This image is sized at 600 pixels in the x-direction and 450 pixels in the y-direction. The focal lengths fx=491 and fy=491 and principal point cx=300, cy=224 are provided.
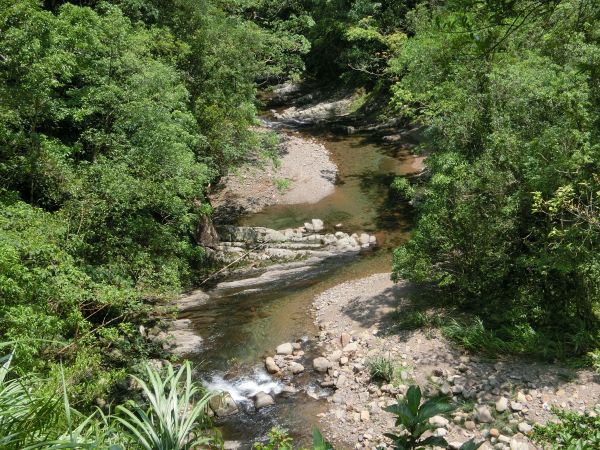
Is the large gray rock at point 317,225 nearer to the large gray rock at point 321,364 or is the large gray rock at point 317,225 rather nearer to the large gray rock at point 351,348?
the large gray rock at point 351,348

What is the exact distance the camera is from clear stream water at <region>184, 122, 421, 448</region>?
984cm

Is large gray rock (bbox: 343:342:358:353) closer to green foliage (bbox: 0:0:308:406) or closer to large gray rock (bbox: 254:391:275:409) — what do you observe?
large gray rock (bbox: 254:391:275:409)

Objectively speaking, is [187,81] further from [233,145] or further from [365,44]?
[365,44]

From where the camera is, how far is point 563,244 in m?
8.84

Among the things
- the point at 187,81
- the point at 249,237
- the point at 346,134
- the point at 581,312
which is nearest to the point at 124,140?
the point at 187,81

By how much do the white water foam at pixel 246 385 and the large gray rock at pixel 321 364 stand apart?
3.04 feet

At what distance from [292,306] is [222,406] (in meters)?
4.50

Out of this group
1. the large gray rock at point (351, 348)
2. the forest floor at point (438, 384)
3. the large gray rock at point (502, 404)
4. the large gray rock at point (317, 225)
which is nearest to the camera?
the forest floor at point (438, 384)

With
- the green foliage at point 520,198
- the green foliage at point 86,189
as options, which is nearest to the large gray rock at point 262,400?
the green foliage at point 86,189

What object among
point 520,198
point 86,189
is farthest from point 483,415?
point 86,189

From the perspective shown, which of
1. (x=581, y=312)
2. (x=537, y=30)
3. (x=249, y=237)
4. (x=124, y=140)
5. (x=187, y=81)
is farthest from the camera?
(x=249, y=237)

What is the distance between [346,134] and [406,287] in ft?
54.4

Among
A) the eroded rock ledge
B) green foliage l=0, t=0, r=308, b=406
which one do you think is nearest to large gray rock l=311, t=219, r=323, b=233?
the eroded rock ledge

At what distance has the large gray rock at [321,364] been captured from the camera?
1094 cm
